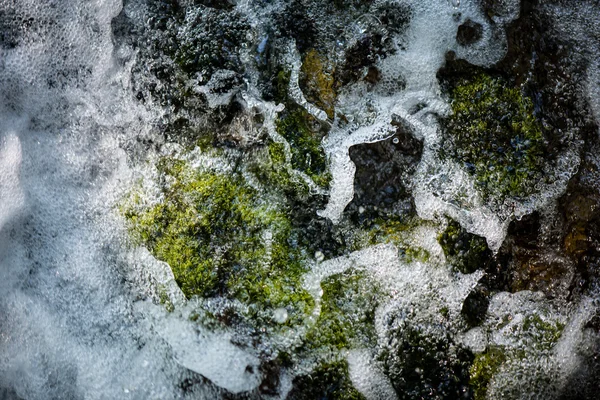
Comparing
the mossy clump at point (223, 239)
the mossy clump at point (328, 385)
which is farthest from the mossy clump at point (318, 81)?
the mossy clump at point (328, 385)

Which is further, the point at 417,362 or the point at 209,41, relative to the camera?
the point at 209,41

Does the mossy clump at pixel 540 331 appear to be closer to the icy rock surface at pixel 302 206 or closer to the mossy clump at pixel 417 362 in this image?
the icy rock surface at pixel 302 206

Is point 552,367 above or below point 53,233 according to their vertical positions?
below

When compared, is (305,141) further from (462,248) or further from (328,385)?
(328,385)

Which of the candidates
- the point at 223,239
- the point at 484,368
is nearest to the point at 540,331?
the point at 484,368

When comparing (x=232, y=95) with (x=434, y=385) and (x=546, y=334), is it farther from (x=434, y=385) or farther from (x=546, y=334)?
(x=546, y=334)

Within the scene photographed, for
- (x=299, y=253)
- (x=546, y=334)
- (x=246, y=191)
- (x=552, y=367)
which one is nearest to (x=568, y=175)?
(x=546, y=334)
